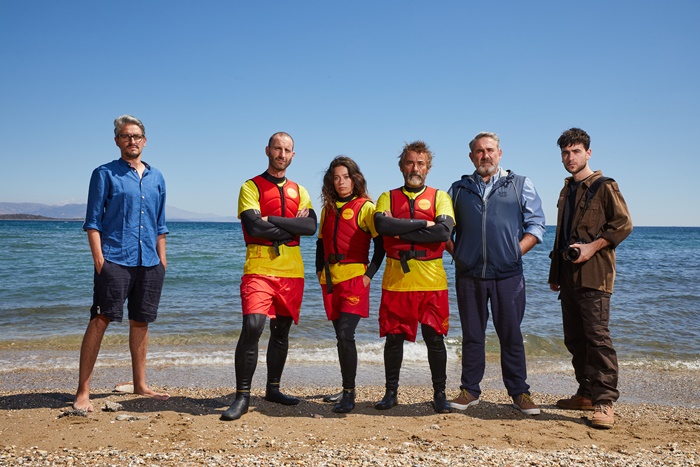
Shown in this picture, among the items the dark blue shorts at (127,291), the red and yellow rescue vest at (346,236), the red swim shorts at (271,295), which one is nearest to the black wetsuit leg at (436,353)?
the red and yellow rescue vest at (346,236)

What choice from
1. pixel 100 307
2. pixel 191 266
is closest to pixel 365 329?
pixel 100 307

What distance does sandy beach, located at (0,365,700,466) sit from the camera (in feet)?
12.6

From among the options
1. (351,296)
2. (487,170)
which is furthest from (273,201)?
(487,170)

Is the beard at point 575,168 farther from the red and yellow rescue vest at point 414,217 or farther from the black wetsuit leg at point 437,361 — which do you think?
the black wetsuit leg at point 437,361

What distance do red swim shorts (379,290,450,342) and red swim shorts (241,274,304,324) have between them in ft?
2.68

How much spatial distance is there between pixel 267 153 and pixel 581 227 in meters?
2.87

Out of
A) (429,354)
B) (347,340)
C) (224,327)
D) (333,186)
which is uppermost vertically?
Result: (333,186)

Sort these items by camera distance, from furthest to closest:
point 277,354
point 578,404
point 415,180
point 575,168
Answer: point 578,404
point 277,354
point 575,168
point 415,180

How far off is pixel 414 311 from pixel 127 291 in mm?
2575

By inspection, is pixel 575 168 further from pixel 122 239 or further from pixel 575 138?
pixel 122 239

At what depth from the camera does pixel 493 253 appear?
15.9ft

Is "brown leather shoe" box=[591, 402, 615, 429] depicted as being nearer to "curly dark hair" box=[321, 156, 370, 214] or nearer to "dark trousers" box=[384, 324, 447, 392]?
"dark trousers" box=[384, 324, 447, 392]

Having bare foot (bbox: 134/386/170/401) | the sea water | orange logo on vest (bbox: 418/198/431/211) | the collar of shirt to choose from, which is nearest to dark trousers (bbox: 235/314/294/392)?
bare foot (bbox: 134/386/170/401)

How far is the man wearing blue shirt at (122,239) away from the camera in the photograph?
15.7 ft
